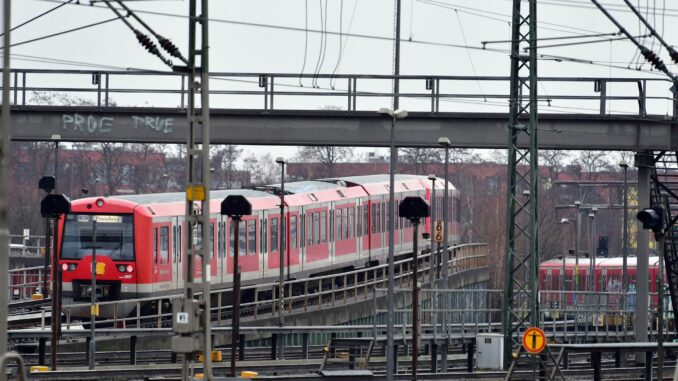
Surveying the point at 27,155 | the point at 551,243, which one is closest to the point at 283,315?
the point at 551,243

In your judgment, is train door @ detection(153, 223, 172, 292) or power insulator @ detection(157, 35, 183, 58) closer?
power insulator @ detection(157, 35, 183, 58)

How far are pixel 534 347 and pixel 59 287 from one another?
33.8ft

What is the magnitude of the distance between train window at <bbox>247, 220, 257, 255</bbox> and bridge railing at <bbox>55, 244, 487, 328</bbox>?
3.72 ft

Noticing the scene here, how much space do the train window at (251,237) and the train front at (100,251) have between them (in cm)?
520

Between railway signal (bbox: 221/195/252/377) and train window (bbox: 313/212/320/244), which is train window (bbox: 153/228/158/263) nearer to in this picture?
railway signal (bbox: 221/195/252/377)

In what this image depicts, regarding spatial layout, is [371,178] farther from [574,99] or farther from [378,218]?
[574,99]

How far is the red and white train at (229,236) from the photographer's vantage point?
4191 cm

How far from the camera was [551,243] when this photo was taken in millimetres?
97625

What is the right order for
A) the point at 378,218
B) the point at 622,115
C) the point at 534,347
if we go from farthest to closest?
1. the point at 378,218
2. the point at 622,115
3. the point at 534,347

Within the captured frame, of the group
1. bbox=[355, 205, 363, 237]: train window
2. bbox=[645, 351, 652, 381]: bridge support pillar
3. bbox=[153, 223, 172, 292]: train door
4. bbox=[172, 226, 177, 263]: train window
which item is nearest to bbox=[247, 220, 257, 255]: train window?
bbox=[172, 226, 177, 263]: train window

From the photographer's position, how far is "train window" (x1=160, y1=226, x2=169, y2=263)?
4209cm

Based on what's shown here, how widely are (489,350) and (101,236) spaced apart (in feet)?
43.4

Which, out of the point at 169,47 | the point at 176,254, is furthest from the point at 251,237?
the point at 169,47

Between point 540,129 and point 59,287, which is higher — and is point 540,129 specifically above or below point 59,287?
above
